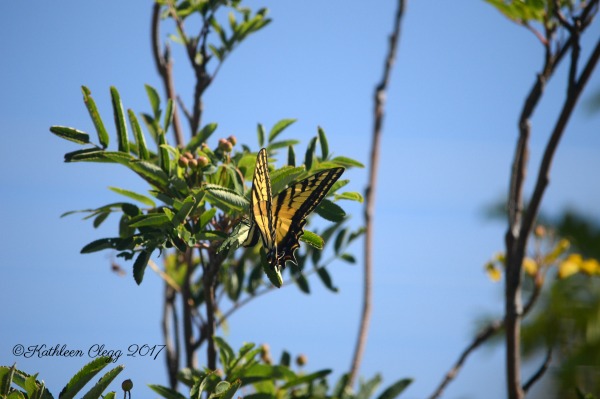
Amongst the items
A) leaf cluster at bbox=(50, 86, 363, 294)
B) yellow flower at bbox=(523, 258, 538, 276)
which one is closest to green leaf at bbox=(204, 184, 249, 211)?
Result: leaf cluster at bbox=(50, 86, 363, 294)

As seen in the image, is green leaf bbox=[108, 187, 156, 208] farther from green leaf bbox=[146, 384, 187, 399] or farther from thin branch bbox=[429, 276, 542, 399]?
thin branch bbox=[429, 276, 542, 399]

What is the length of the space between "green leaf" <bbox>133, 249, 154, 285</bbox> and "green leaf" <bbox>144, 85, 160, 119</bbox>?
1.55ft

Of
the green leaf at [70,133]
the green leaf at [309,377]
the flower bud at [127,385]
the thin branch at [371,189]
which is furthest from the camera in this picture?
the thin branch at [371,189]

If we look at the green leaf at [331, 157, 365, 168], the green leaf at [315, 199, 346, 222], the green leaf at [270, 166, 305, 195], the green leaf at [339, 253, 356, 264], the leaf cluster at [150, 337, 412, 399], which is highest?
the green leaf at [339, 253, 356, 264]

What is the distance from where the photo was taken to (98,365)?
4.66ft

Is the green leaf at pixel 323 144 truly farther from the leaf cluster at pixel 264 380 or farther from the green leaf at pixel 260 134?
the leaf cluster at pixel 264 380

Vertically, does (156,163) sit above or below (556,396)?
below

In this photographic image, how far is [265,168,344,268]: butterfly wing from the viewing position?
165 cm

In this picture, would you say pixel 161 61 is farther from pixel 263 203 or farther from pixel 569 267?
pixel 569 267

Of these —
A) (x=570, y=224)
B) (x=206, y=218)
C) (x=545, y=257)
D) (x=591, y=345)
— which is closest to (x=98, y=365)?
(x=206, y=218)

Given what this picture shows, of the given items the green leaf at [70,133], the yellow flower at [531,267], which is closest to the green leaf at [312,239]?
the green leaf at [70,133]

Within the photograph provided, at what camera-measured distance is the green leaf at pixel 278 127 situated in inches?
81.3

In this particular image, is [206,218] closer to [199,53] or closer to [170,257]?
[199,53]

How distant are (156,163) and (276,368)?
1.99 feet
